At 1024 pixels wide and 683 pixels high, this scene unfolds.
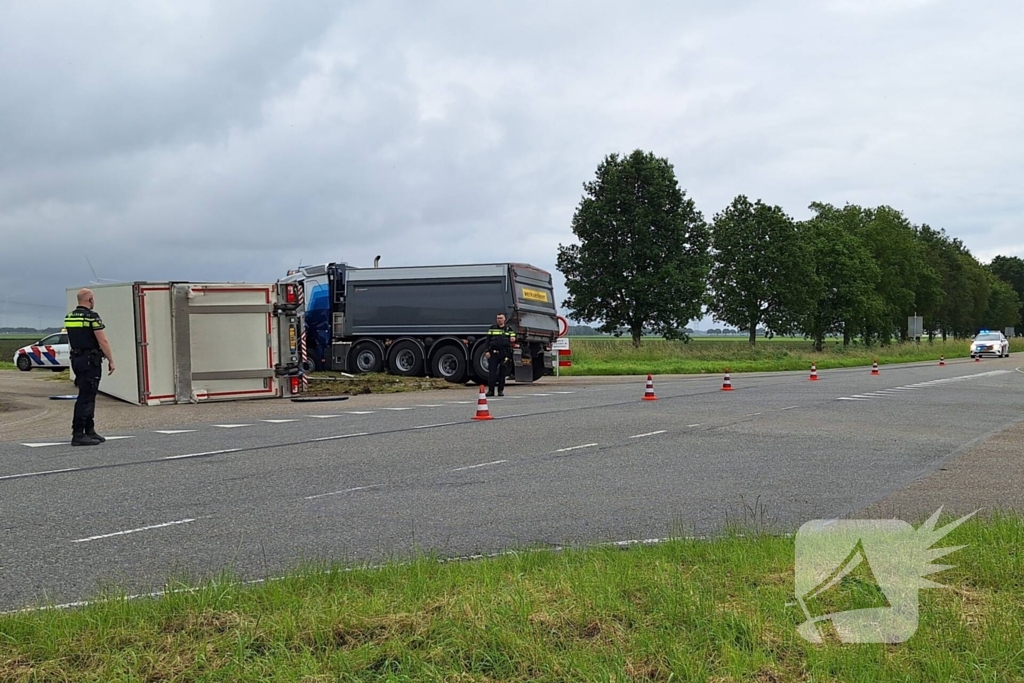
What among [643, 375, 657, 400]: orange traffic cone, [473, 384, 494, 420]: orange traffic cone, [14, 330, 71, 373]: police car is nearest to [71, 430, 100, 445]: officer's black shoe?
[473, 384, 494, 420]: orange traffic cone

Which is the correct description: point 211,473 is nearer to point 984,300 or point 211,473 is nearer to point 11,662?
point 11,662

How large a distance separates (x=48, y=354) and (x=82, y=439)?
26983mm

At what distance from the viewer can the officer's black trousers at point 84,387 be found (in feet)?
39.7

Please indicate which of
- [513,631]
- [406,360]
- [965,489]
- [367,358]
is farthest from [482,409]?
[367,358]

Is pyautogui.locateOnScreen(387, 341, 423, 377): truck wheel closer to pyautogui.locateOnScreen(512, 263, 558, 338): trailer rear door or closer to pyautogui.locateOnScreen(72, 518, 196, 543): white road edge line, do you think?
pyautogui.locateOnScreen(512, 263, 558, 338): trailer rear door

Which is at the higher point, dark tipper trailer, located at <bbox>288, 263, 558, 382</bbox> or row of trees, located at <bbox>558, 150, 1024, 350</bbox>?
row of trees, located at <bbox>558, 150, 1024, 350</bbox>

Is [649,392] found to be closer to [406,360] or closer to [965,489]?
[406,360]

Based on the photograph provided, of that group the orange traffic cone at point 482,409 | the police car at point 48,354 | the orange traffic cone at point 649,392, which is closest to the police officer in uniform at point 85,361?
the orange traffic cone at point 482,409

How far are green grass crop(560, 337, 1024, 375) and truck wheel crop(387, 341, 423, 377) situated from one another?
9.64 meters

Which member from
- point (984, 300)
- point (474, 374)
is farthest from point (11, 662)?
point (984, 300)

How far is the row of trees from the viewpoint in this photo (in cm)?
5694

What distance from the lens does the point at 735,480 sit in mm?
9023

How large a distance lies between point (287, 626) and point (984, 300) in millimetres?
129511

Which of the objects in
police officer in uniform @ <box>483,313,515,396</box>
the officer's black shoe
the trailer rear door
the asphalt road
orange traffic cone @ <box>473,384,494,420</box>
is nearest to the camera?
the asphalt road
